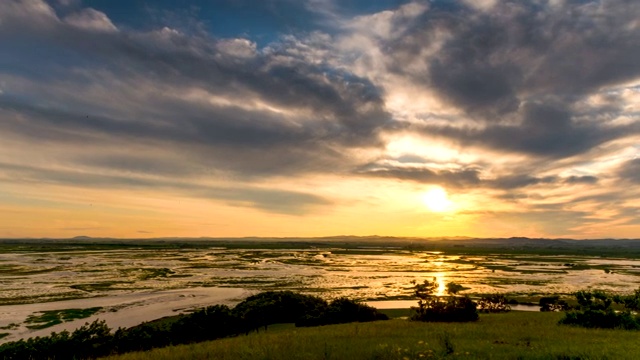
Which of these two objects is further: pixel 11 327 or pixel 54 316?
pixel 54 316

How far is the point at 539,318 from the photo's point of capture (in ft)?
85.4

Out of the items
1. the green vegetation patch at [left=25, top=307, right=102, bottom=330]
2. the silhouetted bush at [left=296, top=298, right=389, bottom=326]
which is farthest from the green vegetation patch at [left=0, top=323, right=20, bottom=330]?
the silhouetted bush at [left=296, top=298, right=389, bottom=326]

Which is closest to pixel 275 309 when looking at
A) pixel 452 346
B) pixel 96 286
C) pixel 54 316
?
pixel 452 346

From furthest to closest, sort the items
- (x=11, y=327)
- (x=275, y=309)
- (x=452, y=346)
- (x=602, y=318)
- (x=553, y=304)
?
(x=553, y=304) → (x=11, y=327) → (x=275, y=309) → (x=602, y=318) → (x=452, y=346)

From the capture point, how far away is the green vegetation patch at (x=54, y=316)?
134 ft

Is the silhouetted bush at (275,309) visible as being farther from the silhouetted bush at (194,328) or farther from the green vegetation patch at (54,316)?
the green vegetation patch at (54,316)

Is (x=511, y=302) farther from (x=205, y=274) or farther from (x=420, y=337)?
(x=205, y=274)

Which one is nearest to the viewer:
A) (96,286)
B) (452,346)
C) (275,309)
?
(452,346)

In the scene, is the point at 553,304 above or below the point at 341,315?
below

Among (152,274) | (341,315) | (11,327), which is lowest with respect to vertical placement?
(11,327)

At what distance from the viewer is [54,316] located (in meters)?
44.7

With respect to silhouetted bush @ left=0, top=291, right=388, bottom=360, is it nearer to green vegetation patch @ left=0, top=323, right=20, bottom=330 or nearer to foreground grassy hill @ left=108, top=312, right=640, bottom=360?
foreground grassy hill @ left=108, top=312, right=640, bottom=360

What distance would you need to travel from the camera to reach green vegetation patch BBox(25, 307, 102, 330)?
134 ft

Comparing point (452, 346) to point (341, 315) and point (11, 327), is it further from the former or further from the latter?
point (11, 327)
